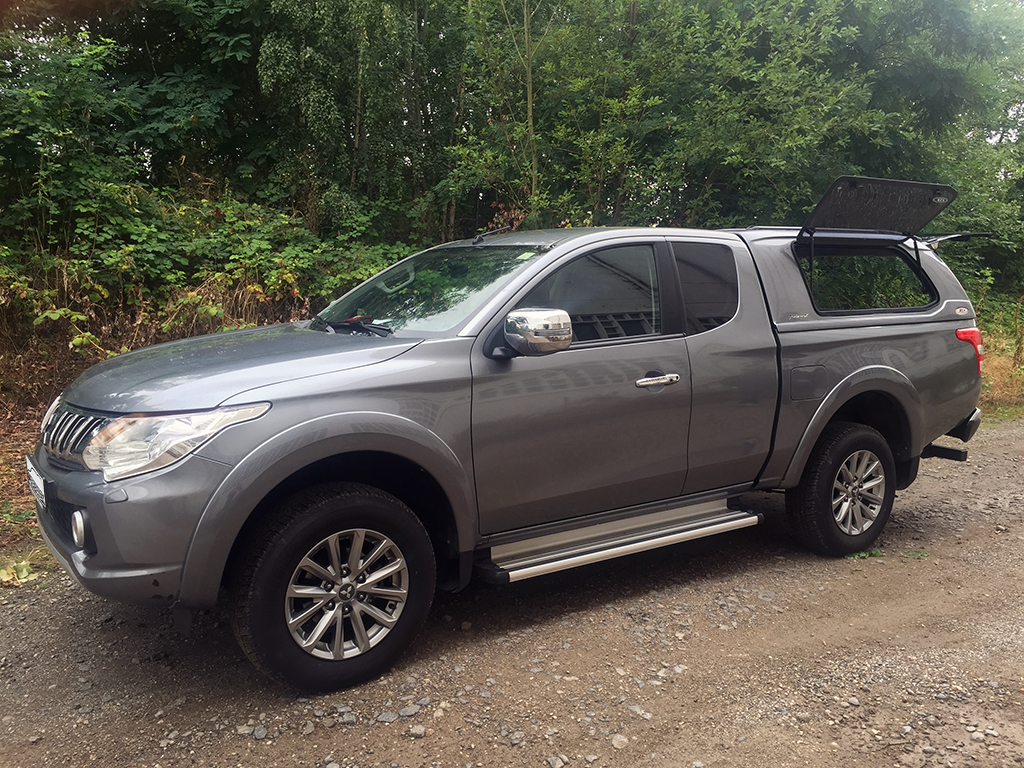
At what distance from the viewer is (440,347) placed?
343 cm

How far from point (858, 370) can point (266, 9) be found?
10.2m

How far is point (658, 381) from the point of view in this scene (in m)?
3.90

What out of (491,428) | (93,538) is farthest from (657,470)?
(93,538)

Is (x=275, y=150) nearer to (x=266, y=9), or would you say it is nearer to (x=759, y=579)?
(x=266, y=9)

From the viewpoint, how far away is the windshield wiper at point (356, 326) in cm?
375

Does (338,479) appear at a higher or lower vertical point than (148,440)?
lower

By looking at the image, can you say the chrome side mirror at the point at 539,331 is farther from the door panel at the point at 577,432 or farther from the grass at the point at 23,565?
the grass at the point at 23,565

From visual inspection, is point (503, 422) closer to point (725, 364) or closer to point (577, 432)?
point (577, 432)

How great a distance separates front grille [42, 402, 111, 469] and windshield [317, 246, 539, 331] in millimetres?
1294

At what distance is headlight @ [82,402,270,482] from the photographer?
2828 millimetres

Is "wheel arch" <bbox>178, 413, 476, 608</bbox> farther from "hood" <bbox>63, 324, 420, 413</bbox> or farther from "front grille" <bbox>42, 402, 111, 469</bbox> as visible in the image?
"front grille" <bbox>42, 402, 111, 469</bbox>

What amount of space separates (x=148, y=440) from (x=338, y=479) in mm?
762

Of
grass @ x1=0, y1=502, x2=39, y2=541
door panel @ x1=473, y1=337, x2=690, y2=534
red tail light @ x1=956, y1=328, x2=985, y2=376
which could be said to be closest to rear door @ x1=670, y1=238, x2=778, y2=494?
door panel @ x1=473, y1=337, x2=690, y2=534

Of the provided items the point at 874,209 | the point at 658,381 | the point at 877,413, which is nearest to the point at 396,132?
the point at 874,209
